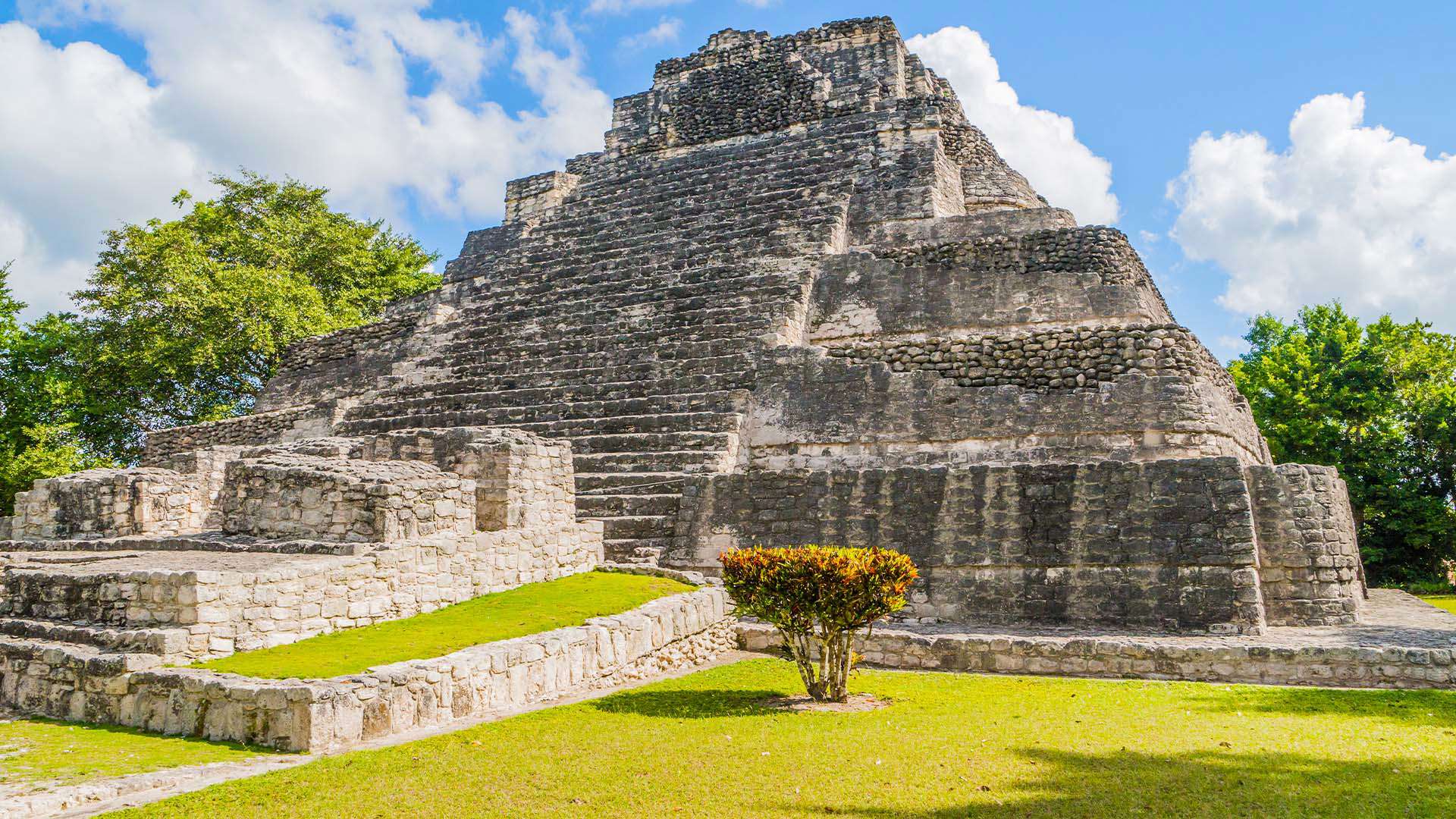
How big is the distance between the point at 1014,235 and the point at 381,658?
10751 millimetres

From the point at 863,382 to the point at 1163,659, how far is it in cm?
536

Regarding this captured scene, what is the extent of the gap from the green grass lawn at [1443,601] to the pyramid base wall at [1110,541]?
5.95m

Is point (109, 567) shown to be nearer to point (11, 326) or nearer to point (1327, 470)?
point (1327, 470)

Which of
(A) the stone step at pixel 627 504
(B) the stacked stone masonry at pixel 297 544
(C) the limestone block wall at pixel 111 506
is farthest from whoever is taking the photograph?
(A) the stone step at pixel 627 504

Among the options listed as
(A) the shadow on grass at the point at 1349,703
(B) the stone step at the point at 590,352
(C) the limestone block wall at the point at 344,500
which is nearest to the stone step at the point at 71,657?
(C) the limestone block wall at the point at 344,500

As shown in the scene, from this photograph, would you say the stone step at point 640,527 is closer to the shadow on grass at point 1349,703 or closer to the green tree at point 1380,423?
the shadow on grass at point 1349,703

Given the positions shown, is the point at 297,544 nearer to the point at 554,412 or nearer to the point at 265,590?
the point at 265,590

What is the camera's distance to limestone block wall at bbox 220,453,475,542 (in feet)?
29.1

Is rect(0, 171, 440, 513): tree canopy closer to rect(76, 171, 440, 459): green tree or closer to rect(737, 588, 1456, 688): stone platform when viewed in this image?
rect(76, 171, 440, 459): green tree

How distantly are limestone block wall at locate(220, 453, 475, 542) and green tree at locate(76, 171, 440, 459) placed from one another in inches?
530

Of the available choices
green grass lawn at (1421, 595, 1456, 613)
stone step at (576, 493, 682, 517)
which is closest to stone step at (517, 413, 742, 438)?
stone step at (576, 493, 682, 517)

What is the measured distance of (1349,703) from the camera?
709 centimetres

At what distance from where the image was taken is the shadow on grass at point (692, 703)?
23.2 feet

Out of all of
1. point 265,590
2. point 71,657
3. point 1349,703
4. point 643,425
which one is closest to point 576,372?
point 643,425
